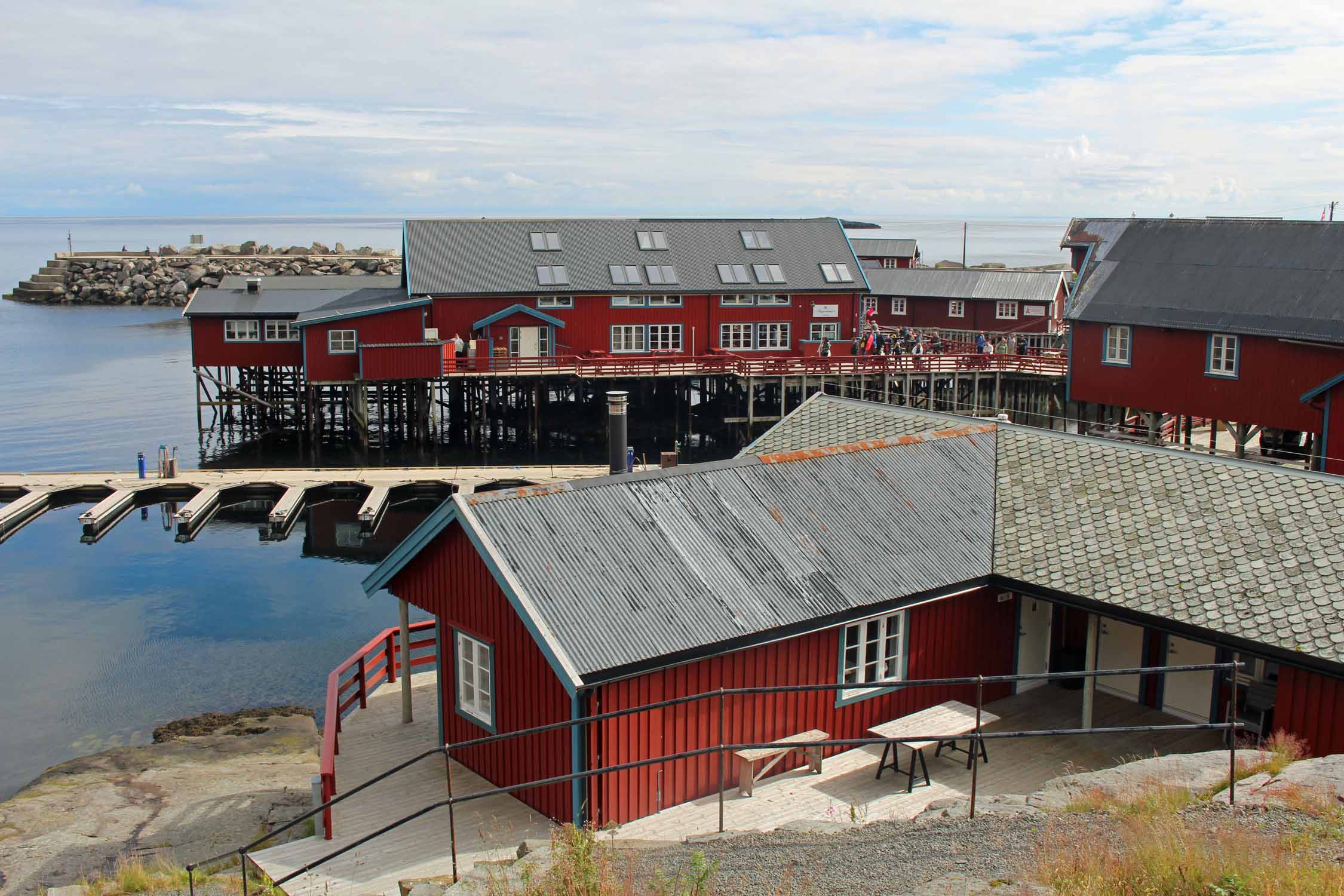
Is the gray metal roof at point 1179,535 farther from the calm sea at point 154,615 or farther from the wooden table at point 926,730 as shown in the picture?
the calm sea at point 154,615

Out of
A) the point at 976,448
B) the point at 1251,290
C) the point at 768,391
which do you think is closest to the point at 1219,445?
the point at 1251,290

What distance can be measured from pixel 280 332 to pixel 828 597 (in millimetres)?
37681

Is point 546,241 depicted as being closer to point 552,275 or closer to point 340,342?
point 552,275

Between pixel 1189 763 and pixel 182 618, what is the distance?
23557mm

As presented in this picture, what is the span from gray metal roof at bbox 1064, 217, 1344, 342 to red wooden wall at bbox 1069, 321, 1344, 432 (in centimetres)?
50

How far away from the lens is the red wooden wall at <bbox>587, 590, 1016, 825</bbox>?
1354cm

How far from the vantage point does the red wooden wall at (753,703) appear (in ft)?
44.4

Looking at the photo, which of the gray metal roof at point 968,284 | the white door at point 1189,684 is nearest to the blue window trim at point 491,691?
the white door at point 1189,684

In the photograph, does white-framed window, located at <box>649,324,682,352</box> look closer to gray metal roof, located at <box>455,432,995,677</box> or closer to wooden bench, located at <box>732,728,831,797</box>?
gray metal roof, located at <box>455,432,995,677</box>

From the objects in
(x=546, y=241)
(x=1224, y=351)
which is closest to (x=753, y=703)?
(x=1224, y=351)

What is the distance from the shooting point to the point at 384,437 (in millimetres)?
50656

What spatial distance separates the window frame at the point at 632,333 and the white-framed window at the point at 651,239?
3.79 metres

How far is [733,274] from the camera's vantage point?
51250 mm

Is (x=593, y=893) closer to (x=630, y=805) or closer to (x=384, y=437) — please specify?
(x=630, y=805)
